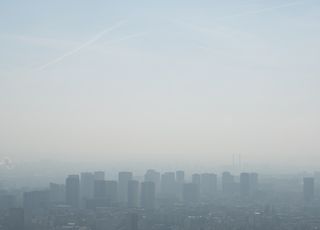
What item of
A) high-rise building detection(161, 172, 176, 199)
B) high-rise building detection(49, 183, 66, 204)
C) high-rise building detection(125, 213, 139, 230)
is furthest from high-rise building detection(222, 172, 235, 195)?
high-rise building detection(125, 213, 139, 230)

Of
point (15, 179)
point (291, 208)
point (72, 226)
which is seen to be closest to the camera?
point (72, 226)

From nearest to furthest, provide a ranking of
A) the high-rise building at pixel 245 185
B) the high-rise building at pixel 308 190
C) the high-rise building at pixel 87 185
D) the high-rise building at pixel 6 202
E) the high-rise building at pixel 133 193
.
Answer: the high-rise building at pixel 6 202
the high-rise building at pixel 133 193
the high-rise building at pixel 87 185
the high-rise building at pixel 308 190
the high-rise building at pixel 245 185

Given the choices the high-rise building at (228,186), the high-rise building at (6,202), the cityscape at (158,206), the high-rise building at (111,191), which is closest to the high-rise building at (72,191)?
the cityscape at (158,206)


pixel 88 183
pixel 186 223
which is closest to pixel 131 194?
pixel 88 183

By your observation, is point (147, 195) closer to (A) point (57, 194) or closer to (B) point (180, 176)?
(A) point (57, 194)

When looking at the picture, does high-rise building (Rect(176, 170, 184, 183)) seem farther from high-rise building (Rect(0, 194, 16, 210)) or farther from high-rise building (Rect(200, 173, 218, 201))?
high-rise building (Rect(0, 194, 16, 210))

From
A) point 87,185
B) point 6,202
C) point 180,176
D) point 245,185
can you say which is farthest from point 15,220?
point 180,176

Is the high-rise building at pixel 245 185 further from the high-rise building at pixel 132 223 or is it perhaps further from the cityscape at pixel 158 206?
the high-rise building at pixel 132 223

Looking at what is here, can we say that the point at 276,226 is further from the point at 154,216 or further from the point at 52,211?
the point at 52,211
